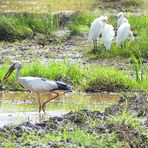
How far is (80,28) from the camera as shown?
21109 millimetres

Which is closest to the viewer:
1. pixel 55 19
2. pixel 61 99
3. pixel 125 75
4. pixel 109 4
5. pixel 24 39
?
pixel 61 99

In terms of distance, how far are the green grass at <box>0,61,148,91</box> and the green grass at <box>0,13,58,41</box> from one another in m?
4.80

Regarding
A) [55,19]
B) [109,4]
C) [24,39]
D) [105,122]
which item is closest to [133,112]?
[105,122]

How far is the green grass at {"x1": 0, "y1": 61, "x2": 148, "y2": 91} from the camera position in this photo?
A: 546 inches

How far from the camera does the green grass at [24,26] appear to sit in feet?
65.1

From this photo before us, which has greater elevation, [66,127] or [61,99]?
[66,127]

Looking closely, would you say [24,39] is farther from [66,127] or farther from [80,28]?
[66,127]

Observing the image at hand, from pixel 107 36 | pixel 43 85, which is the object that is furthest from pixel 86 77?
pixel 107 36

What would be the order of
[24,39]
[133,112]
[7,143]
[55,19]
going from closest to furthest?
1. [7,143]
2. [133,112]
3. [24,39]
4. [55,19]

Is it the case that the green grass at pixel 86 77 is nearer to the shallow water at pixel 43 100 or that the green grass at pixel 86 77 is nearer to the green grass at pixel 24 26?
the shallow water at pixel 43 100

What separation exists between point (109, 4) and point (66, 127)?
18051 millimetres

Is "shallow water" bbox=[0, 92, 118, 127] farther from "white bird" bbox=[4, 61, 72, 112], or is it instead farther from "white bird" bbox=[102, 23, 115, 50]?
"white bird" bbox=[102, 23, 115, 50]

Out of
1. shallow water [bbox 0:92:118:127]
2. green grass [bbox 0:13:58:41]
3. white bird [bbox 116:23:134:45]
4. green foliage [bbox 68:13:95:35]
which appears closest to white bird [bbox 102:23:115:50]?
white bird [bbox 116:23:134:45]

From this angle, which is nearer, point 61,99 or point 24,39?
point 61,99
